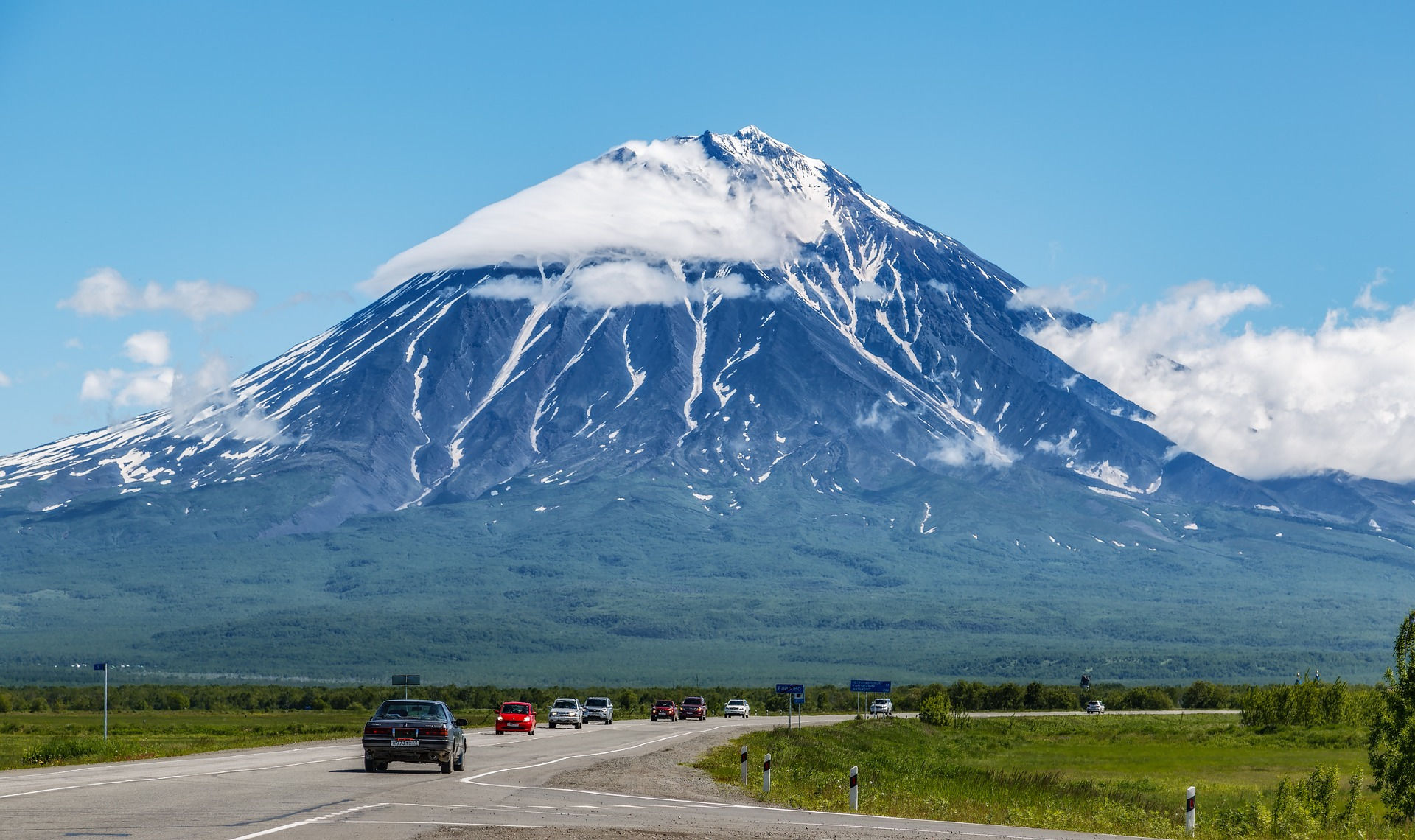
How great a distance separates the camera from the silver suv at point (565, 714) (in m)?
73.6

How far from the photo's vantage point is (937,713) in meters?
90.2

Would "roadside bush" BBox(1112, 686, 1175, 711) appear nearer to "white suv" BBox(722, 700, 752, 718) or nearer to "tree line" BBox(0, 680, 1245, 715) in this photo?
"tree line" BBox(0, 680, 1245, 715)

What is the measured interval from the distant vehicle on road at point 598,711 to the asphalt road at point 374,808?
39.1 m

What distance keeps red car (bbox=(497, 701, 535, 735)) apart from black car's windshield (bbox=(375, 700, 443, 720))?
1085 inches

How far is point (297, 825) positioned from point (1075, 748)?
55694mm

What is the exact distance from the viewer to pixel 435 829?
22297 mm

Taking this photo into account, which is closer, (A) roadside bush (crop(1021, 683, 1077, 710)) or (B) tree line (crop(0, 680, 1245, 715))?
(B) tree line (crop(0, 680, 1245, 715))

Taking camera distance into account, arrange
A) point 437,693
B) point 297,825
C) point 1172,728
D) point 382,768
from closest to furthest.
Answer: point 297,825, point 382,768, point 1172,728, point 437,693

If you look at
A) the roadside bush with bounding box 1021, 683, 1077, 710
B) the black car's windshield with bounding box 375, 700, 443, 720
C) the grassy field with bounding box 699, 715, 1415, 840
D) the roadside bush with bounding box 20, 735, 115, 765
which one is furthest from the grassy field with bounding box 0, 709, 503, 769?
the roadside bush with bounding box 1021, 683, 1077, 710

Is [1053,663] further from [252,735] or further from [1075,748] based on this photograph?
[252,735]

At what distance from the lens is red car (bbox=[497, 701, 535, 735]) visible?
64.0 metres

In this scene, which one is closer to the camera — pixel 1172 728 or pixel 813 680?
pixel 1172 728

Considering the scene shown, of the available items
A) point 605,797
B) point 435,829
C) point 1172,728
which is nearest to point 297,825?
point 435,829

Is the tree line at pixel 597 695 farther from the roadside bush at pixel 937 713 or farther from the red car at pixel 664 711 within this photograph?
the red car at pixel 664 711
